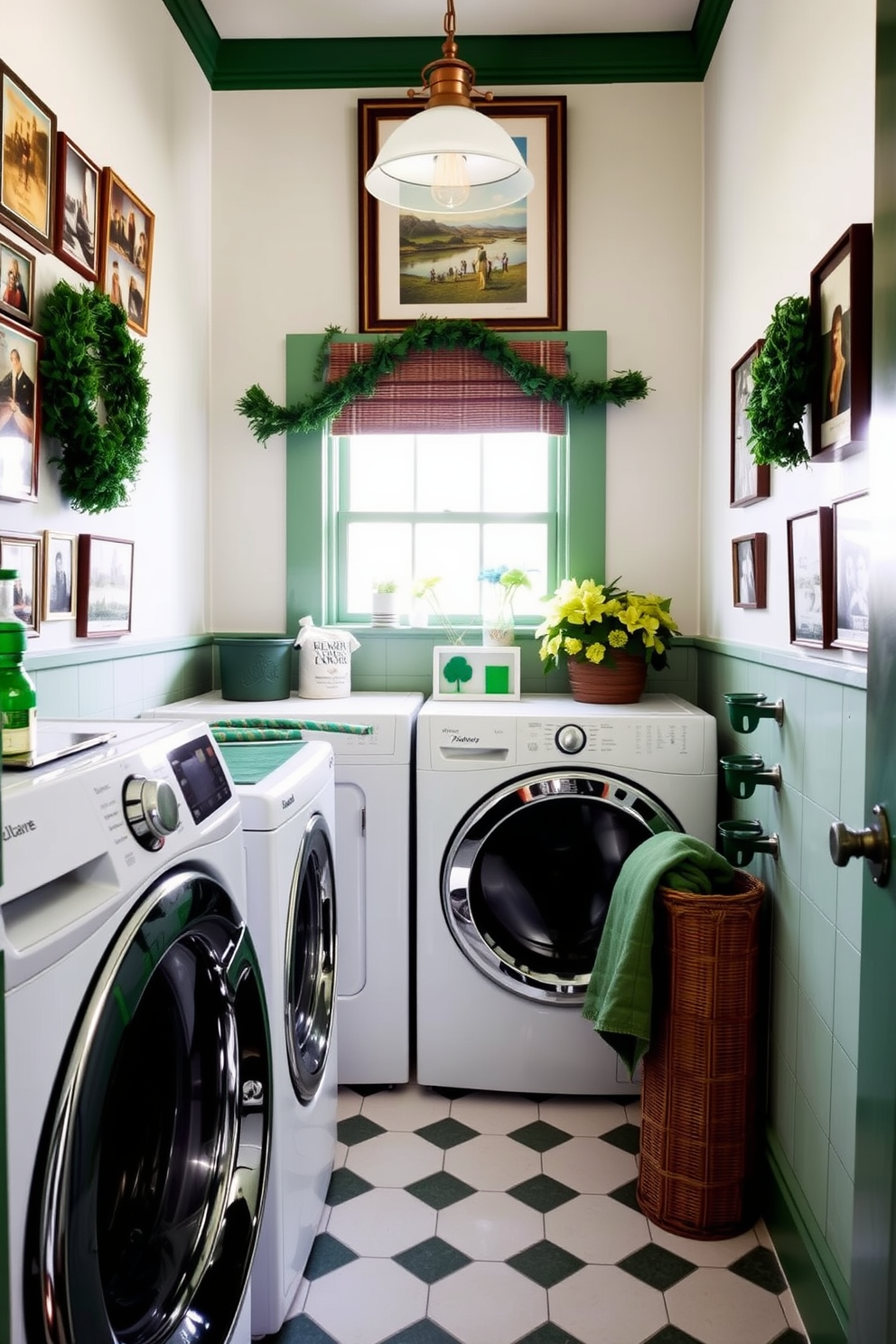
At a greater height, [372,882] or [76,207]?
[76,207]

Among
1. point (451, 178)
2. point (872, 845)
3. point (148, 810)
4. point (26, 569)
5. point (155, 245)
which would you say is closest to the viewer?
point (872, 845)

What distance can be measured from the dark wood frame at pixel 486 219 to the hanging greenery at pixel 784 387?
1.30 m

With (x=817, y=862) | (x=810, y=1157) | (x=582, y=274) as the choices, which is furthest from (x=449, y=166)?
(x=810, y=1157)

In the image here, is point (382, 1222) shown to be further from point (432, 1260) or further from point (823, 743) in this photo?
point (823, 743)

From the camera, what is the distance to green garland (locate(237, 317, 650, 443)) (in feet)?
9.95

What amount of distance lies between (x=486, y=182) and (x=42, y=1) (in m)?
0.93

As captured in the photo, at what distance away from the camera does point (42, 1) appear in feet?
6.57

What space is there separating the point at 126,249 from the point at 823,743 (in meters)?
1.89

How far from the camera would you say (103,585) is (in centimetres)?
230

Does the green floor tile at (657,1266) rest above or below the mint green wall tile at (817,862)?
below

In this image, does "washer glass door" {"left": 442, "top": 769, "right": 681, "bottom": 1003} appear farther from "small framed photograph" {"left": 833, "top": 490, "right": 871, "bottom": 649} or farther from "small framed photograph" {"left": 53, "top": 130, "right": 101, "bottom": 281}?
"small framed photograph" {"left": 53, "top": 130, "right": 101, "bottom": 281}

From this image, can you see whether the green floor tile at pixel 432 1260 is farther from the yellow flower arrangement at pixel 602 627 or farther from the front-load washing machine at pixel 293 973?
the yellow flower arrangement at pixel 602 627

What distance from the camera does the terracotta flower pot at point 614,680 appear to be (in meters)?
2.77

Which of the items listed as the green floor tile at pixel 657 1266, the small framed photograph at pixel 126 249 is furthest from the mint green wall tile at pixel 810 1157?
the small framed photograph at pixel 126 249
